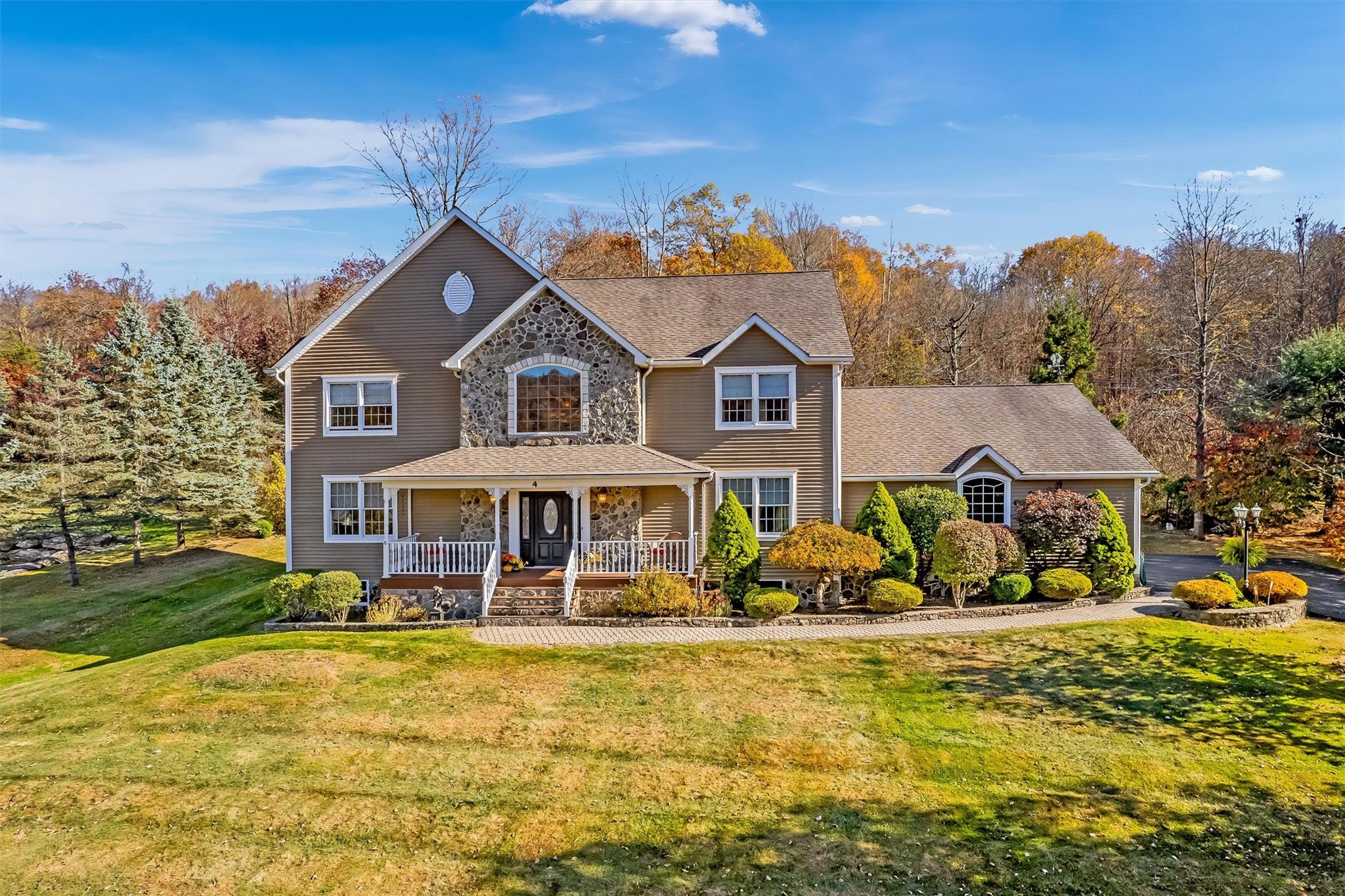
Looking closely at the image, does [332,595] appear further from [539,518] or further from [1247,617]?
[1247,617]

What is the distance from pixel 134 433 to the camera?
102 feet

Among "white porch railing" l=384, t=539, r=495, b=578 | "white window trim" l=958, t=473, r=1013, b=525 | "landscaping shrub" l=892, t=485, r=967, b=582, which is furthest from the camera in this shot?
"white window trim" l=958, t=473, r=1013, b=525

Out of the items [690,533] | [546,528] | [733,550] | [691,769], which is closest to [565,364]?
[546,528]

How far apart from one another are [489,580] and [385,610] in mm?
2689

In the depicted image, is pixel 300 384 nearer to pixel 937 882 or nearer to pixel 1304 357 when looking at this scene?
pixel 937 882

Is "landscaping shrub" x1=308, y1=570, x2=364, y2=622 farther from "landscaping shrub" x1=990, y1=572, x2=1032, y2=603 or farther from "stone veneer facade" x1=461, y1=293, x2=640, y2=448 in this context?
"landscaping shrub" x1=990, y1=572, x2=1032, y2=603

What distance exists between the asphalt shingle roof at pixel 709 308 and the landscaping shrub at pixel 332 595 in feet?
32.4

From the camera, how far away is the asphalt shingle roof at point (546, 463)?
719 inches

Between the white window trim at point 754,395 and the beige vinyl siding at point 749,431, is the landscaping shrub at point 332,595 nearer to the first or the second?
the beige vinyl siding at point 749,431

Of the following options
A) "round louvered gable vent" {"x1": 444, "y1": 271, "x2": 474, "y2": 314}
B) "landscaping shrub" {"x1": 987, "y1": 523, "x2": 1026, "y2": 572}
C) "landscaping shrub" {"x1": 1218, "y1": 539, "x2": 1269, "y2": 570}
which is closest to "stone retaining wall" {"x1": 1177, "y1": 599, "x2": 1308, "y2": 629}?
"landscaping shrub" {"x1": 1218, "y1": 539, "x2": 1269, "y2": 570}

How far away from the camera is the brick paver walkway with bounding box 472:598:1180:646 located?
53.3 feet

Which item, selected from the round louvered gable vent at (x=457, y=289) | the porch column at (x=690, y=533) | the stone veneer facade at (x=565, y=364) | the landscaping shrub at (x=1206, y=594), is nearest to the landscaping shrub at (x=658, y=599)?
the porch column at (x=690, y=533)

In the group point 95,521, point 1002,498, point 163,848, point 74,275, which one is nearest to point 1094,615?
point 1002,498

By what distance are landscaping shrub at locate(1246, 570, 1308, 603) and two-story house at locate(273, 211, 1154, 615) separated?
2897 mm
